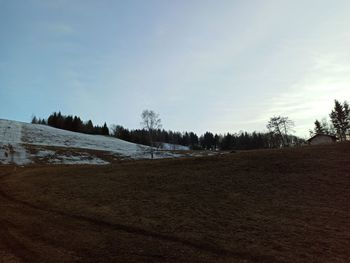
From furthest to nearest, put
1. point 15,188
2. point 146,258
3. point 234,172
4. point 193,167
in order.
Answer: point 193,167
point 234,172
point 15,188
point 146,258

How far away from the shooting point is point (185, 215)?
15.1 metres

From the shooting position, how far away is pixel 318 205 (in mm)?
16594

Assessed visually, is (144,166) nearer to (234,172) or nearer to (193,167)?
(193,167)

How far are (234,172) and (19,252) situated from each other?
1878 centimetres

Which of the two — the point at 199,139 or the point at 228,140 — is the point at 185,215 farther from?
the point at 199,139

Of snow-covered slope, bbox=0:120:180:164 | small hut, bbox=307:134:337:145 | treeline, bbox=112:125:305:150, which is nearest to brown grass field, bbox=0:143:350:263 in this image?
snow-covered slope, bbox=0:120:180:164

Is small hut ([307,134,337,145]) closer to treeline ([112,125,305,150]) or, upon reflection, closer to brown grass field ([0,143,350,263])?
brown grass field ([0,143,350,263])

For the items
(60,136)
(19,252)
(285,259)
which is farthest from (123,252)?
(60,136)

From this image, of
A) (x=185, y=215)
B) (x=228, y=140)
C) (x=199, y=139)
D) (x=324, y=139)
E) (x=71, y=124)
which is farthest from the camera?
(x=199, y=139)

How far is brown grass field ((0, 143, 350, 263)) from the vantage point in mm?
10633

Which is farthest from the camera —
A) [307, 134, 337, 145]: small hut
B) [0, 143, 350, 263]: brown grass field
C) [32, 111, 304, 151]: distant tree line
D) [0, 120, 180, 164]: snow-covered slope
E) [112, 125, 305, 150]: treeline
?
[112, 125, 305, 150]: treeline

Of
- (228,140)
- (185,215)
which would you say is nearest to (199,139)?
(228,140)

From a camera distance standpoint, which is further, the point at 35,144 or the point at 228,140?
the point at 228,140

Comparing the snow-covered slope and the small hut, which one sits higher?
the small hut
